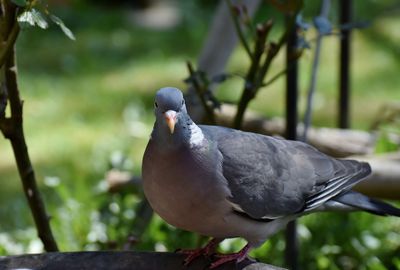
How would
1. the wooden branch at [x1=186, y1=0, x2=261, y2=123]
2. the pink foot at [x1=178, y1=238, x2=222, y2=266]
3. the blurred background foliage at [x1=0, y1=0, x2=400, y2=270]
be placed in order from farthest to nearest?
the blurred background foliage at [x1=0, y1=0, x2=400, y2=270] → the wooden branch at [x1=186, y1=0, x2=261, y2=123] → the pink foot at [x1=178, y1=238, x2=222, y2=266]

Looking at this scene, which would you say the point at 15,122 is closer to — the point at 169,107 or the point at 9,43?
the point at 9,43

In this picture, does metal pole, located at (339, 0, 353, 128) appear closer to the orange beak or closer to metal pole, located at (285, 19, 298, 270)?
metal pole, located at (285, 19, 298, 270)

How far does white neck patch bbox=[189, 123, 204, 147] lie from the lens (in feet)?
6.08

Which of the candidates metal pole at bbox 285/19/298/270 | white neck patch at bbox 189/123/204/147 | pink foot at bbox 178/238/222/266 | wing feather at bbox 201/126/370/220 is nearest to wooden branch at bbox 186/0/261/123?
metal pole at bbox 285/19/298/270

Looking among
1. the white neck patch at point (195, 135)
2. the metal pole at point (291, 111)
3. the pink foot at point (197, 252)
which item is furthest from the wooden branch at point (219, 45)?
the white neck patch at point (195, 135)

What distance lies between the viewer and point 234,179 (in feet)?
6.42

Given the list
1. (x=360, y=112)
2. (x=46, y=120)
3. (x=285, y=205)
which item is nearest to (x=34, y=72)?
(x=46, y=120)

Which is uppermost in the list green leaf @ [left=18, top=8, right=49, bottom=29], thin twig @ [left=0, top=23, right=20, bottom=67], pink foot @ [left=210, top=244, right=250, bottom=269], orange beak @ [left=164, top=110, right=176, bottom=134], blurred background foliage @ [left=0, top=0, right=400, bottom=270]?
green leaf @ [left=18, top=8, right=49, bottom=29]

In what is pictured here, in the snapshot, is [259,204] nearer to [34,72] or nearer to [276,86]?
[276,86]

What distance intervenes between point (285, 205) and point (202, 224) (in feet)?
0.94

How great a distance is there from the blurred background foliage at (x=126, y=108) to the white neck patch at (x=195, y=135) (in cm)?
72

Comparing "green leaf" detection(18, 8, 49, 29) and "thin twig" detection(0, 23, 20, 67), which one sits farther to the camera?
"thin twig" detection(0, 23, 20, 67)

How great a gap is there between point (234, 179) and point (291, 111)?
758 millimetres

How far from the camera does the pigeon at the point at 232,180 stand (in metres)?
1.83
